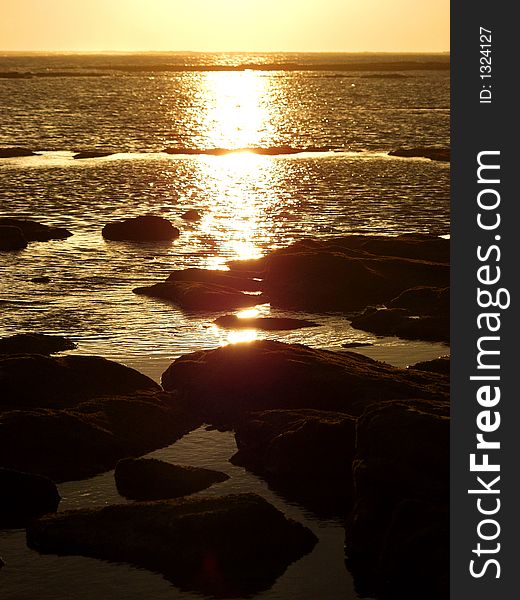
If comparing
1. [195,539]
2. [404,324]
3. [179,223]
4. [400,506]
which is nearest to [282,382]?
[195,539]

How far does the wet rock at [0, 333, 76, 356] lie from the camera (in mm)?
35875

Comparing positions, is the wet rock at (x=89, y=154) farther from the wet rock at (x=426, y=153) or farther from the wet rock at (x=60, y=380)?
the wet rock at (x=60, y=380)

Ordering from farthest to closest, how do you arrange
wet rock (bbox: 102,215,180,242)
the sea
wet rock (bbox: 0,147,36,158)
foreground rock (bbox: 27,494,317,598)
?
wet rock (bbox: 0,147,36,158)
wet rock (bbox: 102,215,180,242)
the sea
foreground rock (bbox: 27,494,317,598)

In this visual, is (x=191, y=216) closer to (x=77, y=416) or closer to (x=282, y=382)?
(x=282, y=382)

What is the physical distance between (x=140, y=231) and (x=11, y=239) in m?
6.69

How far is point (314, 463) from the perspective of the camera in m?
26.7

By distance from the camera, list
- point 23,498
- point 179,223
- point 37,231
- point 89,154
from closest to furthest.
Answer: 1. point 23,498
2. point 37,231
3. point 179,223
4. point 89,154

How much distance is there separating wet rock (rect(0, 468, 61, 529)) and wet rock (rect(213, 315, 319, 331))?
16782 mm

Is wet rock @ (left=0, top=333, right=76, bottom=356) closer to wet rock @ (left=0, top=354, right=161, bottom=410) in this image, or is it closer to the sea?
the sea

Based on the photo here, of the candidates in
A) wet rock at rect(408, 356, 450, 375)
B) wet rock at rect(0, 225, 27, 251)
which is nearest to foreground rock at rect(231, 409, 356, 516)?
wet rock at rect(408, 356, 450, 375)

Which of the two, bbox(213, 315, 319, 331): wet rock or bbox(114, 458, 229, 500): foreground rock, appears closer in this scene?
bbox(114, 458, 229, 500): foreground rock

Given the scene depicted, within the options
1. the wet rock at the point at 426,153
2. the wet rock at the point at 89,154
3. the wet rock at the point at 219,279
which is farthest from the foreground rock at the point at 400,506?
the wet rock at the point at 89,154

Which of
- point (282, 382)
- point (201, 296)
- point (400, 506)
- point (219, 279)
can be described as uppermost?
point (400, 506)

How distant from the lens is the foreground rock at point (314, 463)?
26.3m
